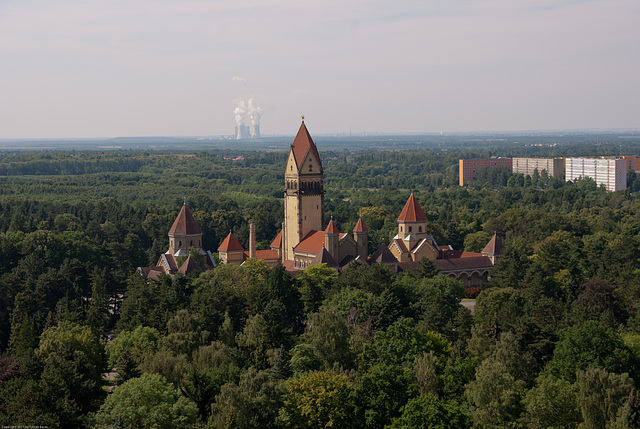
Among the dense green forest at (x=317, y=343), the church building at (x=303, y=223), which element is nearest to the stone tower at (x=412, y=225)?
the church building at (x=303, y=223)

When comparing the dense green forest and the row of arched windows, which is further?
the row of arched windows

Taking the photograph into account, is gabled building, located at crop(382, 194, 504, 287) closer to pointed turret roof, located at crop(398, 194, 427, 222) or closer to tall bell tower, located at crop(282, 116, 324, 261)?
pointed turret roof, located at crop(398, 194, 427, 222)

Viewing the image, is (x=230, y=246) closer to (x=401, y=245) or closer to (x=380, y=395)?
(x=401, y=245)

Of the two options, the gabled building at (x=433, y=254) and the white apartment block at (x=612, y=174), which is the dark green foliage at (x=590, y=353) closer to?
the gabled building at (x=433, y=254)

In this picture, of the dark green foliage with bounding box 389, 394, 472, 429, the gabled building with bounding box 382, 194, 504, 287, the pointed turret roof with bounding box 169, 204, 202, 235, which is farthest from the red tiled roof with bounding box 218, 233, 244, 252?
the dark green foliage with bounding box 389, 394, 472, 429

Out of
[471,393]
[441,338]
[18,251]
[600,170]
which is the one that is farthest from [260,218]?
[600,170]

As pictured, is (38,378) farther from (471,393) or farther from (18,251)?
(18,251)

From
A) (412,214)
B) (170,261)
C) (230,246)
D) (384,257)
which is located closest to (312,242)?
(384,257)
